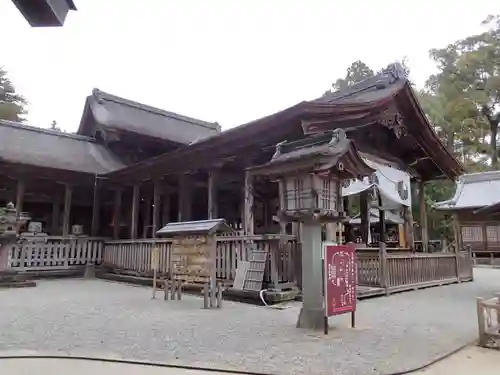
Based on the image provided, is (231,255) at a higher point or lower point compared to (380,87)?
lower

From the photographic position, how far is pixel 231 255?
861 cm

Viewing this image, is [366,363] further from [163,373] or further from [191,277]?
[191,277]

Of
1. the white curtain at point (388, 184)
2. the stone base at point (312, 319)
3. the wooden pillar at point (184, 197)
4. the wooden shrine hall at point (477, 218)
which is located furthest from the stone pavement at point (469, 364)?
the wooden shrine hall at point (477, 218)

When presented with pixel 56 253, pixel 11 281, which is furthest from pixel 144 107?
pixel 11 281

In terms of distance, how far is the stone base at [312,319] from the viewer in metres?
5.27

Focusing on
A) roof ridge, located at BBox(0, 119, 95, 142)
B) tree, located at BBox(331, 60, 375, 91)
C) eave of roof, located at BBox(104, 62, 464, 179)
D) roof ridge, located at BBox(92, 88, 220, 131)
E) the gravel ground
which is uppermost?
tree, located at BBox(331, 60, 375, 91)

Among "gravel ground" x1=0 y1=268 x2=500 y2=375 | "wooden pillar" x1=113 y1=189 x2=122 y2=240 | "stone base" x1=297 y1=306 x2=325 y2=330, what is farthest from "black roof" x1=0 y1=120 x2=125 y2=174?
"stone base" x1=297 y1=306 x2=325 y2=330

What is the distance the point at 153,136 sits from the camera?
1730 centimetres

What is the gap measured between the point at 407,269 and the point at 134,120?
1348cm

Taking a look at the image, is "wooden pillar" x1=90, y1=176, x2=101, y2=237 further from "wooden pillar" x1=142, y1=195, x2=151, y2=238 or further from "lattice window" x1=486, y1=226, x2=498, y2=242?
"lattice window" x1=486, y1=226, x2=498, y2=242

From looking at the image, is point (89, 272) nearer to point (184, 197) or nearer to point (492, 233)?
point (184, 197)

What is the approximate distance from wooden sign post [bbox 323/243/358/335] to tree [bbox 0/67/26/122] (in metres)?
32.3

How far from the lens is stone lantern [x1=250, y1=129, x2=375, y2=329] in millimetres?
5344

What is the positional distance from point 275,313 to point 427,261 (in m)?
6.11
